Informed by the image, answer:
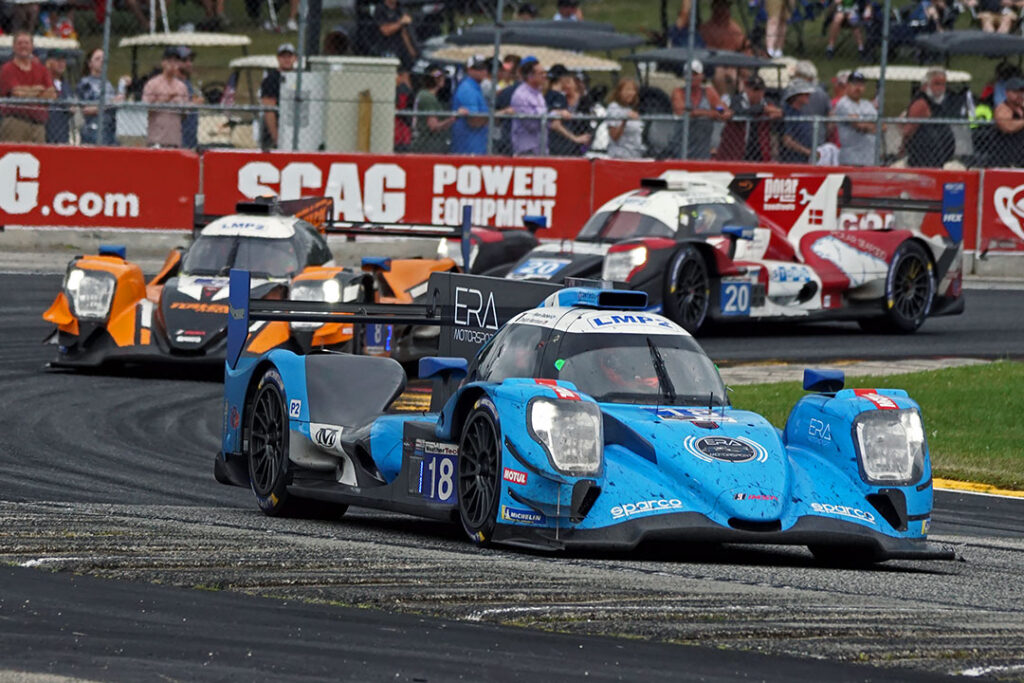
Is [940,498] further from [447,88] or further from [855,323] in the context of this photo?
[447,88]

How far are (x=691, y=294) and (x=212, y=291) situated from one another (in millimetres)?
4981

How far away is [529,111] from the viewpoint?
24.5 meters

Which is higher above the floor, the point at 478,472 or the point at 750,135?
the point at 750,135

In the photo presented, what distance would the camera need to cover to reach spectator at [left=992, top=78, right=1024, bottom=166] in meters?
24.0

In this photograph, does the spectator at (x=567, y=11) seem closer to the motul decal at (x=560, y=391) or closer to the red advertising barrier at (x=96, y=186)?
the red advertising barrier at (x=96, y=186)

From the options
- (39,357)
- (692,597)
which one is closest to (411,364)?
(39,357)

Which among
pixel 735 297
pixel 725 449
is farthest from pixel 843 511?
pixel 735 297

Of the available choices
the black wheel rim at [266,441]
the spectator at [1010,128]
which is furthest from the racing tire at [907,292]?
the black wheel rim at [266,441]

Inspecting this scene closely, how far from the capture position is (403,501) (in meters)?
9.09

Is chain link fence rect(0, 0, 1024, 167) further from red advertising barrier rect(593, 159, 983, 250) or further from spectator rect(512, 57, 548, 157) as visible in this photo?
red advertising barrier rect(593, 159, 983, 250)

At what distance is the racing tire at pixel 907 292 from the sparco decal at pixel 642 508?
41.4ft

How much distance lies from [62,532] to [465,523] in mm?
1728

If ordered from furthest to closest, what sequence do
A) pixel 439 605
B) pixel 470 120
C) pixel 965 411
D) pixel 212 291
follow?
pixel 470 120, pixel 212 291, pixel 965 411, pixel 439 605

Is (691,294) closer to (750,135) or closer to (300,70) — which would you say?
(750,135)
